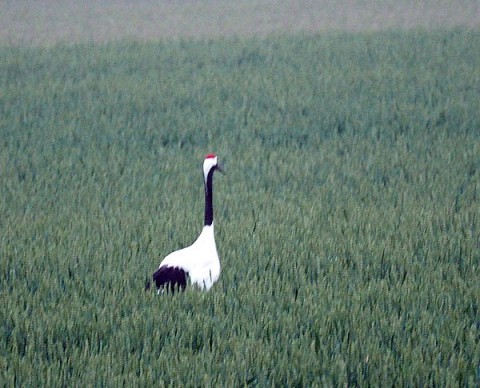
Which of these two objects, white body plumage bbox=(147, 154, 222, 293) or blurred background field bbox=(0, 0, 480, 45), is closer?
white body plumage bbox=(147, 154, 222, 293)

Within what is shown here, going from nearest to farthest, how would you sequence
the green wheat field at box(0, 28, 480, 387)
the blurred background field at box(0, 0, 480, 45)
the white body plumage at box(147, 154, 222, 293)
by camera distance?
the green wheat field at box(0, 28, 480, 387) → the white body plumage at box(147, 154, 222, 293) → the blurred background field at box(0, 0, 480, 45)

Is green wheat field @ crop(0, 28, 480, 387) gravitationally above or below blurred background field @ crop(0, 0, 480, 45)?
below

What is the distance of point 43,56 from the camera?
63.0 ft

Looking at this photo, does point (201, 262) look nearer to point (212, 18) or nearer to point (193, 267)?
point (193, 267)

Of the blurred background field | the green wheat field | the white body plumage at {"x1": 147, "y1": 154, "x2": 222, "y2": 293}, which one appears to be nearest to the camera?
the green wheat field

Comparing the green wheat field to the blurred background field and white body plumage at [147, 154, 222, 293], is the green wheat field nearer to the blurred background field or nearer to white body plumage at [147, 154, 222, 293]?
white body plumage at [147, 154, 222, 293]

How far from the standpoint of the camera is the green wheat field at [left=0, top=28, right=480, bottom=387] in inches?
174

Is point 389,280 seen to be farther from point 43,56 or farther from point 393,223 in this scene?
point 43,56

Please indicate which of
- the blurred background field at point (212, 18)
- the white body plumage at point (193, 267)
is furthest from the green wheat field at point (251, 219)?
the blurred background field at point (212, 18)

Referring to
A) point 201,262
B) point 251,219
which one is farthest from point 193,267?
point 251,219

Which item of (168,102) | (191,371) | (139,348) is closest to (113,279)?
(139,348)

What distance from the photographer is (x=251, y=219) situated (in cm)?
757

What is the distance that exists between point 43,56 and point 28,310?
15.0 meters

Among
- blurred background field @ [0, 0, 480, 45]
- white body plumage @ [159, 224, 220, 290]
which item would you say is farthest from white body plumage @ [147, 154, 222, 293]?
blurred background field @ [0, 0, 480, 45]
